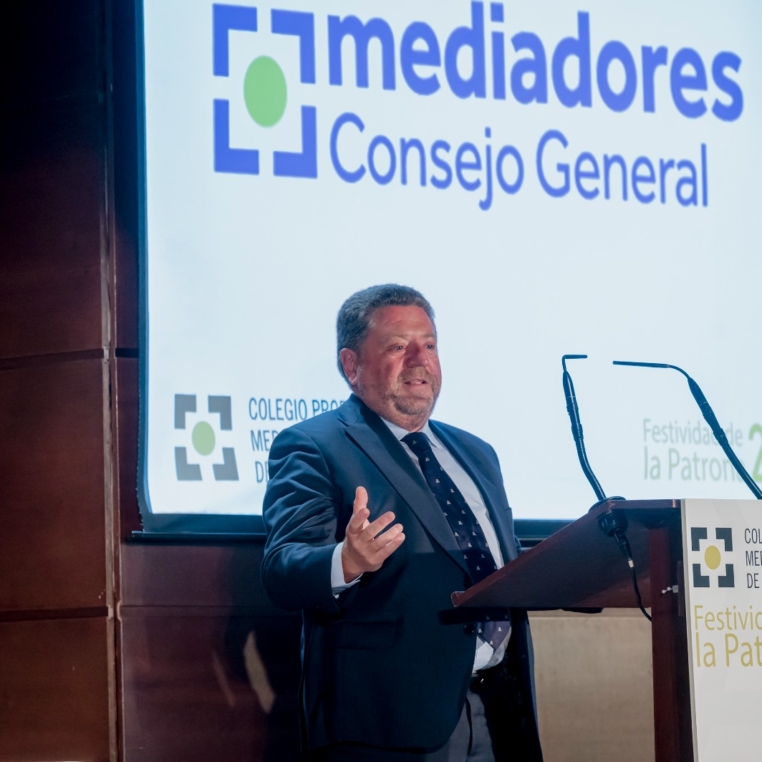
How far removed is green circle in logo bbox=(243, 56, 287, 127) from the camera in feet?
11.1

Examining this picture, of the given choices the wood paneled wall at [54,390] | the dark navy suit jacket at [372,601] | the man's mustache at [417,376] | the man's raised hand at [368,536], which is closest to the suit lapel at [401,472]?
the dark navy suit jacket at [372,601]

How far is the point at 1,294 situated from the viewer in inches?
132

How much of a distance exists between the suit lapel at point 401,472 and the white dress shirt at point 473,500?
5 cm

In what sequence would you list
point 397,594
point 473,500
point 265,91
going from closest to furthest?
point 397,594, point 473,500, point 265,91

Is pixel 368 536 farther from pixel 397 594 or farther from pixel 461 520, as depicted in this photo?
pixel 461 520

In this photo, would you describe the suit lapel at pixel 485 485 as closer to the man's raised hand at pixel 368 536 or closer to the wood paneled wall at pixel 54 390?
the man's raised hand at pixel 368 536

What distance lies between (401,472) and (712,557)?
100 cm

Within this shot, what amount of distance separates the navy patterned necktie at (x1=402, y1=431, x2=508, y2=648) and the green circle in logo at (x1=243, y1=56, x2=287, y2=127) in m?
1.08

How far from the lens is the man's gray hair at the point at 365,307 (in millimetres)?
3041

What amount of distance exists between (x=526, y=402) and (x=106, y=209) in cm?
133

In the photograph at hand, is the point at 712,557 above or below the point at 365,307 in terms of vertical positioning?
below

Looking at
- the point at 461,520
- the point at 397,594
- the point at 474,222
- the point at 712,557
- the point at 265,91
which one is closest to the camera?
the point at 712,557

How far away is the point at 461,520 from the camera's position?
8.98 ft

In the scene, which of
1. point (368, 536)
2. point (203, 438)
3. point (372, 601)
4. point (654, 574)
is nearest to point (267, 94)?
point (203, 438)
